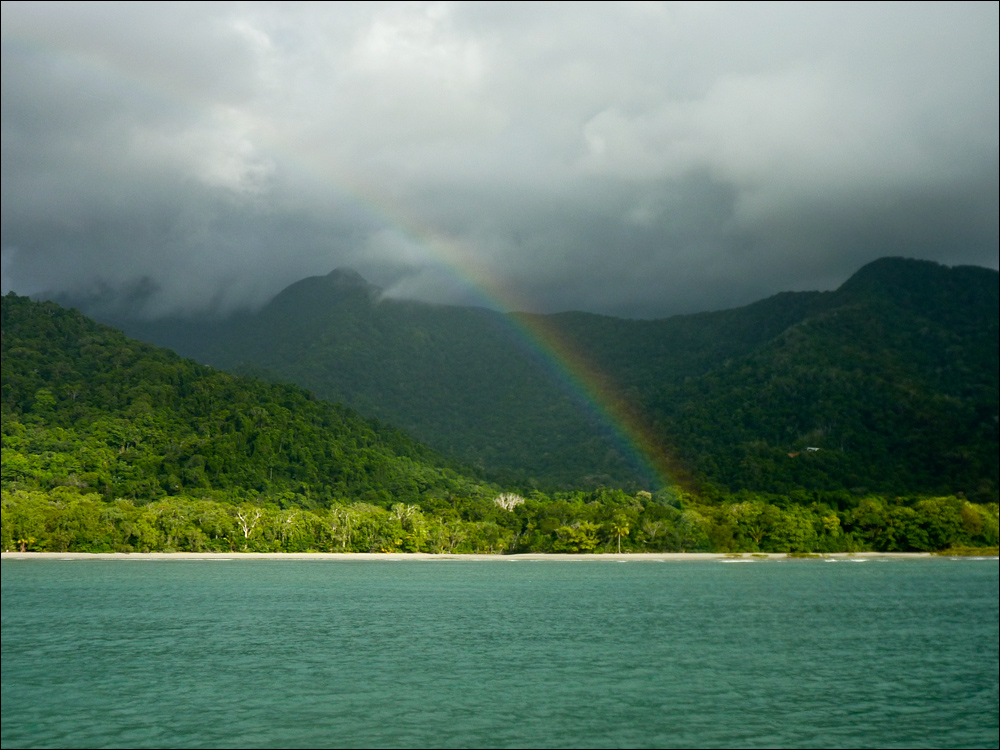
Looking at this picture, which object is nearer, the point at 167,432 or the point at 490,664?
the point at 490,664

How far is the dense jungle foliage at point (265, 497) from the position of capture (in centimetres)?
11075

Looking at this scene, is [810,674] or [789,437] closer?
[810,674]

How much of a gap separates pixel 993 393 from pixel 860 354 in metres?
30.4

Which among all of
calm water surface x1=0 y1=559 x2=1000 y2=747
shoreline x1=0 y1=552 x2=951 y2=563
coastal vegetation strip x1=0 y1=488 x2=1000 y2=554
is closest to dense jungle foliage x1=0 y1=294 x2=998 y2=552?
coastal vegetation strip x1=0 y1=488 x2=1000 y2=554

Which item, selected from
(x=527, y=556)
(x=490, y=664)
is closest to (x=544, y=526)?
(x=527, y=556)

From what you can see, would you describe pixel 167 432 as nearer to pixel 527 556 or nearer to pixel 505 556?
pixel 505 556

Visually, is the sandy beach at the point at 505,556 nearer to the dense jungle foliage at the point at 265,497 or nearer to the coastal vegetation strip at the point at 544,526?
the coastal vegetation strip at the point at 544,526

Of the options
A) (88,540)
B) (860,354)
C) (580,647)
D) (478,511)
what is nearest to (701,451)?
(860,354)

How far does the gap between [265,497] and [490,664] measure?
97.7 m

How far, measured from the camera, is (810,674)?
38.7m

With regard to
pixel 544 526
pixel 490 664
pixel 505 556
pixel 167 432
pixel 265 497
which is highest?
pixel 167 432

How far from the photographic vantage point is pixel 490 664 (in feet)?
130

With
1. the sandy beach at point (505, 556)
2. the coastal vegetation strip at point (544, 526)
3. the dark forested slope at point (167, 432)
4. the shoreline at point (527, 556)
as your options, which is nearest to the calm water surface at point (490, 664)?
the sandy beach at point (505, 556)

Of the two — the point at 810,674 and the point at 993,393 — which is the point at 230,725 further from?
the point at 993,393
